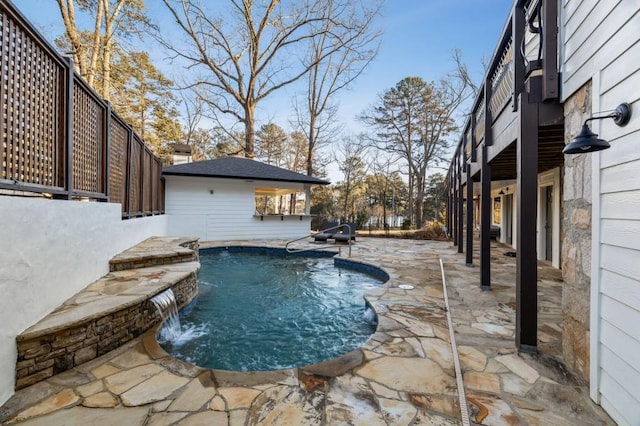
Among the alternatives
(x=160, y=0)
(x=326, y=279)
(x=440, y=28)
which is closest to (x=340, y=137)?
(x=440, y=28)

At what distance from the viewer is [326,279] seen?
6473mm

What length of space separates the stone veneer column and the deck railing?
4.41 metres

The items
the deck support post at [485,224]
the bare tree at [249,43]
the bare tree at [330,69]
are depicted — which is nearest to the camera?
the deck support post at [485,224]

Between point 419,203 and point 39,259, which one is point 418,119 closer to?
point 419,203

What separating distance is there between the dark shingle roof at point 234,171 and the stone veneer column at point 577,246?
389 inches

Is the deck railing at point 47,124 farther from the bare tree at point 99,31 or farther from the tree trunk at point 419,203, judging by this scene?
the tree trunk at point 419,203

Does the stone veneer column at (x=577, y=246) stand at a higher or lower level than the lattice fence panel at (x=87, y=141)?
lower

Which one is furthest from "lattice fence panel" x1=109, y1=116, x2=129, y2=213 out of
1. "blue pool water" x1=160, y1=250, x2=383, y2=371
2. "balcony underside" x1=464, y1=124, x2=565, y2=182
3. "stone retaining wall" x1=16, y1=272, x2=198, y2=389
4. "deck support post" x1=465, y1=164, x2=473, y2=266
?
"deck support post" x1=465, y1=164, x2=473, y2=266

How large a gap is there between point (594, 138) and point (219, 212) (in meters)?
11.1

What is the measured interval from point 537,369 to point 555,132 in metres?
2.55

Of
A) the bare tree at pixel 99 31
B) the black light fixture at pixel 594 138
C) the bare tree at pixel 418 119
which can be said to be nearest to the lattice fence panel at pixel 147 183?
the black light fixture at pixel 594 138

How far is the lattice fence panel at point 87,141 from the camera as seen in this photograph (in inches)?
138

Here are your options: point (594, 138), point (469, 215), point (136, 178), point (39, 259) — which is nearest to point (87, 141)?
point (39, 259)

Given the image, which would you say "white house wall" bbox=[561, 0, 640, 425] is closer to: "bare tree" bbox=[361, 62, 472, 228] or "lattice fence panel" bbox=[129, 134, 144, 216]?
"lattice fence panel" bbox=[129, 134, 144, 216]
